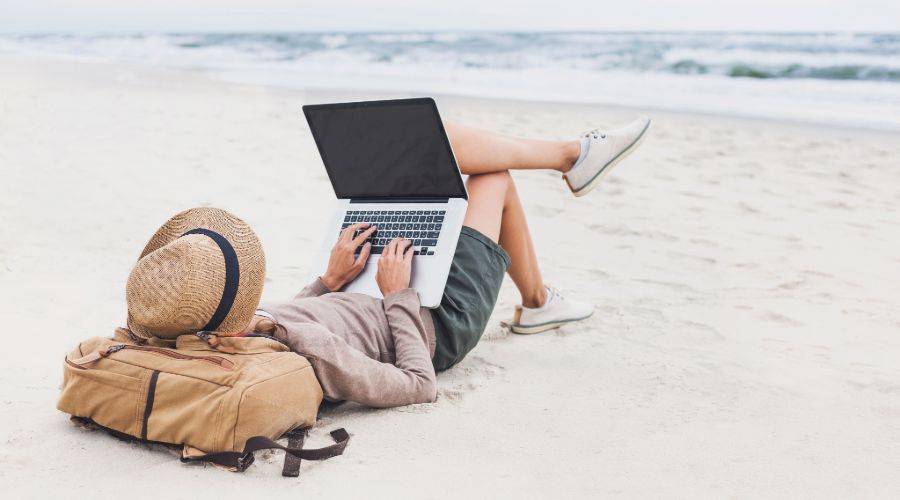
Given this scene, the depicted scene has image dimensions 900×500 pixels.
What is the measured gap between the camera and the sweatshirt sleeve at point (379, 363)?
2.36 m

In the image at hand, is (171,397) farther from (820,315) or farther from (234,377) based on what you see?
(820,315)

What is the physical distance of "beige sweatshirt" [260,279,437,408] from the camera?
7.77 ft

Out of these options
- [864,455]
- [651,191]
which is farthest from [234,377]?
[651,191]

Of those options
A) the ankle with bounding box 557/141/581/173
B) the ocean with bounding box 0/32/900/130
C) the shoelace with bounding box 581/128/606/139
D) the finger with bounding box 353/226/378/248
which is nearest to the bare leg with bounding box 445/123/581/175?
the ankle with bounding box 557/141/581/173

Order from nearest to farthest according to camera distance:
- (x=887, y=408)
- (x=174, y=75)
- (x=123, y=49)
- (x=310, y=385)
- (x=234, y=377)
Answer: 1. (x=234, y=377)
2. (x=310, y=385)
3. (x=887, y=408)
4. (x=174, y=75)
5. (x=123, y=49)

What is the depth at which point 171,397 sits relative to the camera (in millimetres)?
2188

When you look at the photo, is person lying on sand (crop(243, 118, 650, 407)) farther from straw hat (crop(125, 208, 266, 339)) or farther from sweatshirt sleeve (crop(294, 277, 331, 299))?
straw hat (crop(125, 208, 266, 339))

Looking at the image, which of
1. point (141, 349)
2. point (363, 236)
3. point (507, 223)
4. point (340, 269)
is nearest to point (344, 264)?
point (340, 269)

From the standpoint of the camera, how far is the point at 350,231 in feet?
9.89

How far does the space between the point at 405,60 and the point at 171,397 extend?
17887mm

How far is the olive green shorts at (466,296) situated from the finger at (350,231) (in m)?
0.35

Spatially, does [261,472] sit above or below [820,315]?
above

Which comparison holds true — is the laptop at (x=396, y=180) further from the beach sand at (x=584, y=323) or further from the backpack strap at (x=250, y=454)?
the backpack strap at (x=250, y=454)

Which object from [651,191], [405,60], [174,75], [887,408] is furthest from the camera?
[405,60]
